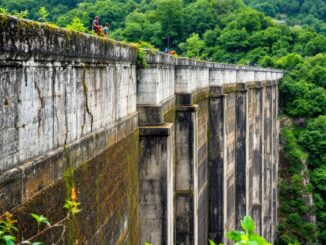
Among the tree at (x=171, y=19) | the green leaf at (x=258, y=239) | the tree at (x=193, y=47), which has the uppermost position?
the tree at (x=171, y=19)

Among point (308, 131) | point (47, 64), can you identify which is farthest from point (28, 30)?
point (308, 131)

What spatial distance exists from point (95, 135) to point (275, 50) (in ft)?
202

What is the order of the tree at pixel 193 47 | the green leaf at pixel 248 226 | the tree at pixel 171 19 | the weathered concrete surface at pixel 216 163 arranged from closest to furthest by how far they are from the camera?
the green leaf at pixel 248 226
the weathered concrete surface at pixel 216 163
the tree at pixel 193 47
the tree at pixel 171 19

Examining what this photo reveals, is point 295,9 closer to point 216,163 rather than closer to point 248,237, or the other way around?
point 216,163

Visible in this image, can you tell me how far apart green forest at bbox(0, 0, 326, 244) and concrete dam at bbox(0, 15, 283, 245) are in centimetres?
1871

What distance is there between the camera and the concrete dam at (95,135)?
→ 4.48 metres

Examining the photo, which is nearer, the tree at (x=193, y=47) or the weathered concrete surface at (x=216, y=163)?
the weathered concrete surface at (x=216, y=163)

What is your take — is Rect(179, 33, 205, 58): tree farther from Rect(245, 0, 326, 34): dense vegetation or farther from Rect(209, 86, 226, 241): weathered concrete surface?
Rect(245, 0, 326, 34): dense vegetation

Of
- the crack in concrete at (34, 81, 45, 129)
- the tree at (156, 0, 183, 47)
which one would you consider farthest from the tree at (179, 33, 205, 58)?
the crack in concrete at (34, 81, 45, 129)

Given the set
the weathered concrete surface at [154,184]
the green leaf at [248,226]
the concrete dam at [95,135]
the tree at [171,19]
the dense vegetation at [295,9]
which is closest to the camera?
the green leaf at [248,226]

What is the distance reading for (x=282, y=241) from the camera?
37688 millimetres

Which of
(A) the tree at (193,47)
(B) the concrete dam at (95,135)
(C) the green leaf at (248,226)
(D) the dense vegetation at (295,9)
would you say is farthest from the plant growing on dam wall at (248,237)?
(D) the dense vegetation at (295,9)

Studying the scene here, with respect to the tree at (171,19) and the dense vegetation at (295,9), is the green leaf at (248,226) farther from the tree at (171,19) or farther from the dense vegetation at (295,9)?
the dense vegetation at (295,9)

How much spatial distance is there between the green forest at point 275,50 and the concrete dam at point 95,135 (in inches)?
737
